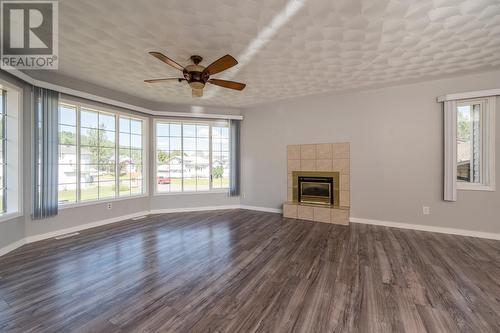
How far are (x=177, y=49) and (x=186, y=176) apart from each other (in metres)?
3.19

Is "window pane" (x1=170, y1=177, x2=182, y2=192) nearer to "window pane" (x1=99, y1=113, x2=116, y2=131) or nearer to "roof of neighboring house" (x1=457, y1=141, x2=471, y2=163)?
"window pane" (x1=99, y1=113, x2=116, y2=131)

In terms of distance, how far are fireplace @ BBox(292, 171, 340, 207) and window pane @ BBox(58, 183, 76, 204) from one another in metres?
4.33

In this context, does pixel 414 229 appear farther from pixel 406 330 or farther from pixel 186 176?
pixel 186 176

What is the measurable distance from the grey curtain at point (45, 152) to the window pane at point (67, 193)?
0.66 ft

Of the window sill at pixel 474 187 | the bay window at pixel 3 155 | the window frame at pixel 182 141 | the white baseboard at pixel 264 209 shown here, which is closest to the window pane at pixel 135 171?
the window frame at pixel 182 141

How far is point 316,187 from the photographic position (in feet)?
15.1

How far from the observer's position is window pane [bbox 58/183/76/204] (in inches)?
138

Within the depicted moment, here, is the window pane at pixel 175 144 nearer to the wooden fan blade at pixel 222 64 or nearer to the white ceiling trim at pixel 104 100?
the white ceiling trim at pixel 104 100

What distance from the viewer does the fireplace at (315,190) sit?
14.7ft

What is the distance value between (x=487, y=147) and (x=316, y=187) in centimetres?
278

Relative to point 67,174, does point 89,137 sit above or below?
above

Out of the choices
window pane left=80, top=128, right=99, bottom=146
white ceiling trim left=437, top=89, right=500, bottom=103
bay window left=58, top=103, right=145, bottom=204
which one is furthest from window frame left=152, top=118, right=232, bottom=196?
white ceiling trim left=437, top=89, right=500, bottom=103

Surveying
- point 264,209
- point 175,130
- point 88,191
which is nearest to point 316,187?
point 264,209

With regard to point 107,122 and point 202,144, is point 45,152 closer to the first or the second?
point 107,122
